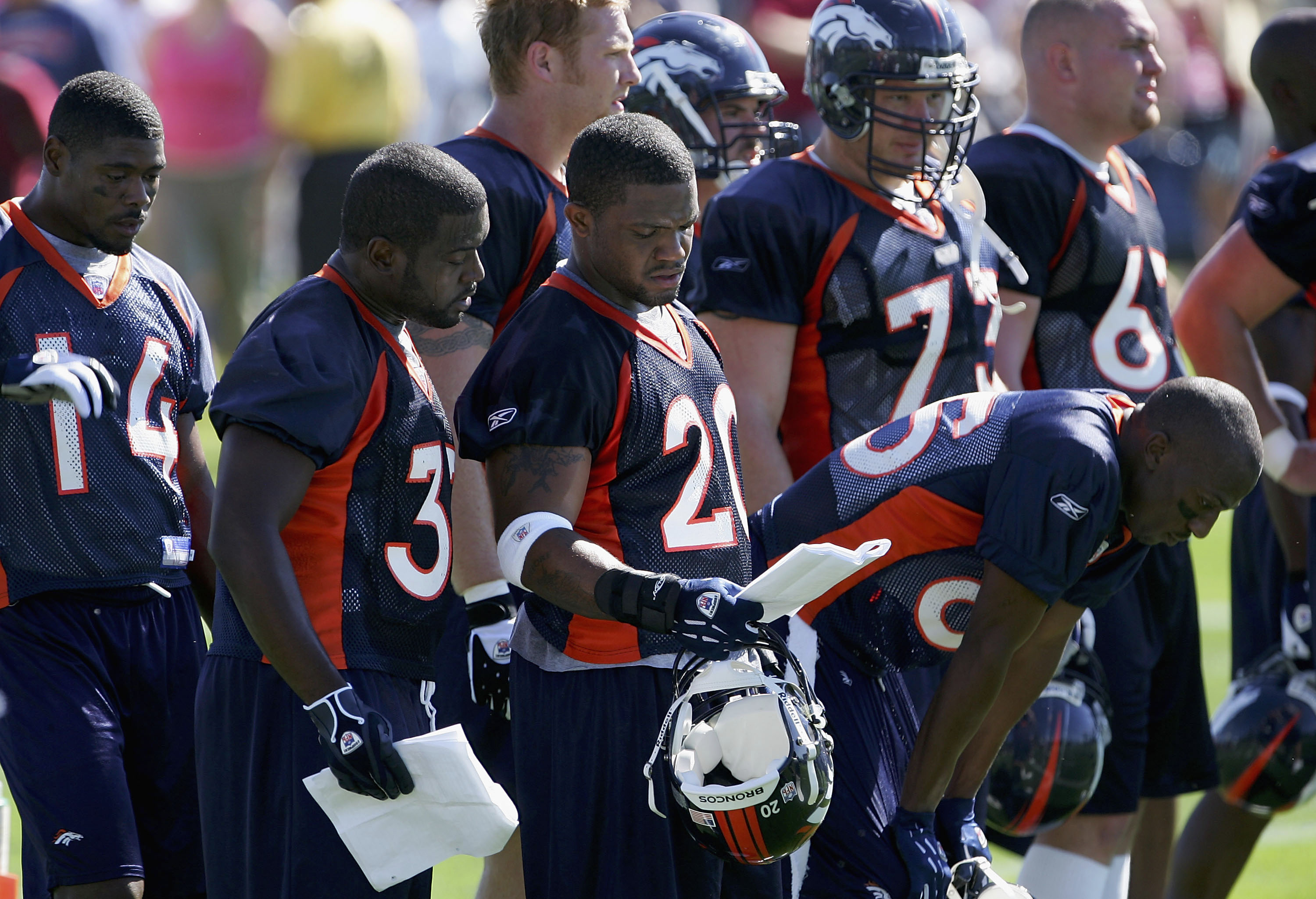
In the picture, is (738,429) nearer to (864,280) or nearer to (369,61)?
(864,280)

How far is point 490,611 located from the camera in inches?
155

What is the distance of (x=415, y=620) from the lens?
3287 millimetres

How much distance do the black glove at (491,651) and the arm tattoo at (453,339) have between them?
561mm

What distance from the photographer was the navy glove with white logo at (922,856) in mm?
3391

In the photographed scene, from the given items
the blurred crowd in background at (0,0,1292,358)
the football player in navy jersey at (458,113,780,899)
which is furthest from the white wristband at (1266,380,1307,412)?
the blurred crowd in background at (0,0,1292,358)

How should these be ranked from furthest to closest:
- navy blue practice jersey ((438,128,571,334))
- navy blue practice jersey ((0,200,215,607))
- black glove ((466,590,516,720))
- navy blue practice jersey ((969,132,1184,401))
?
navy blue practice jersey ((969,132,1184,401))
navy blue practice jersey ((438,128,571,334))
black glove ((466,590,516,720))
navy blue practice jersey ((0,200,215,607))

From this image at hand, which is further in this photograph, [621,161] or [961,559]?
[961,559]

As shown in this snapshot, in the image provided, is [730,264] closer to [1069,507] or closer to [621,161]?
[621,161]

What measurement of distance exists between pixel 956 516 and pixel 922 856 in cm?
66

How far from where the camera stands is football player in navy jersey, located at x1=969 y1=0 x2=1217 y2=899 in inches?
182

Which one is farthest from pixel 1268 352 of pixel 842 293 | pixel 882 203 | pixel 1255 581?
pixel 842 293

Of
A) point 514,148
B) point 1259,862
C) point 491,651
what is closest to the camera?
point 491,651

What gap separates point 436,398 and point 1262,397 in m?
2.53

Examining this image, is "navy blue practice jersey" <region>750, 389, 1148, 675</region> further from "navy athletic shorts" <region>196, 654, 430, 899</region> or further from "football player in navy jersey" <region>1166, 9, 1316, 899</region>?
"football player in navy jersey" <region>1166, 9, 1316, 899</region>
